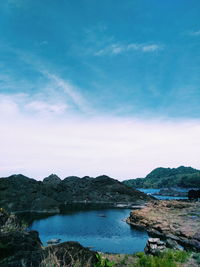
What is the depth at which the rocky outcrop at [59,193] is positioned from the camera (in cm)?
11646

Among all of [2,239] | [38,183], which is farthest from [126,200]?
[2,239]

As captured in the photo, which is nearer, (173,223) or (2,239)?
(2,239)

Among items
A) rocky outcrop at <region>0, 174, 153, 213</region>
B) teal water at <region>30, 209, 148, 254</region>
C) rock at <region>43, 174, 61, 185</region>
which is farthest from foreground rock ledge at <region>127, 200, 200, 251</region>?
rock at <region>43, 174, 61, 185</region>

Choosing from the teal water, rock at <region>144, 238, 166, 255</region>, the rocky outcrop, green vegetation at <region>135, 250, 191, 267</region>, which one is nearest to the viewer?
green vegetation at <region>135, 250, 191, 267</region>

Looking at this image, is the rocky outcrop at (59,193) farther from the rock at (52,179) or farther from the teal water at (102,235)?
the teal water at (102,235)

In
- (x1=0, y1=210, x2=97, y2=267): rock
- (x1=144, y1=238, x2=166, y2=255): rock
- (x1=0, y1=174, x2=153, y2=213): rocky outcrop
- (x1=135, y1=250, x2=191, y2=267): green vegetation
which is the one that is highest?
(x1=0, y1=174, x2=153, y2=213): rocky outcrop

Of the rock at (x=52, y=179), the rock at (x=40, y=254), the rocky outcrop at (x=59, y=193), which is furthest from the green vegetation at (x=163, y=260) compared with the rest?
the rock at (x=52, y=179)

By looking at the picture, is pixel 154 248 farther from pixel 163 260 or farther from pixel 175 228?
pixel 175 228

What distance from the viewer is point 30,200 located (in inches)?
4781

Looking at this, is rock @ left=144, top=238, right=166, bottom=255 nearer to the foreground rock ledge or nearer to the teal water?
the foreground rock ledge

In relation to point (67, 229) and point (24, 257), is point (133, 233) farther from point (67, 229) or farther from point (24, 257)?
point (24, 257)

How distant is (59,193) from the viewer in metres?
156

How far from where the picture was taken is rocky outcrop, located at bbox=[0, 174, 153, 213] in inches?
4585

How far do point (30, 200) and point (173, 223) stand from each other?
278ft
